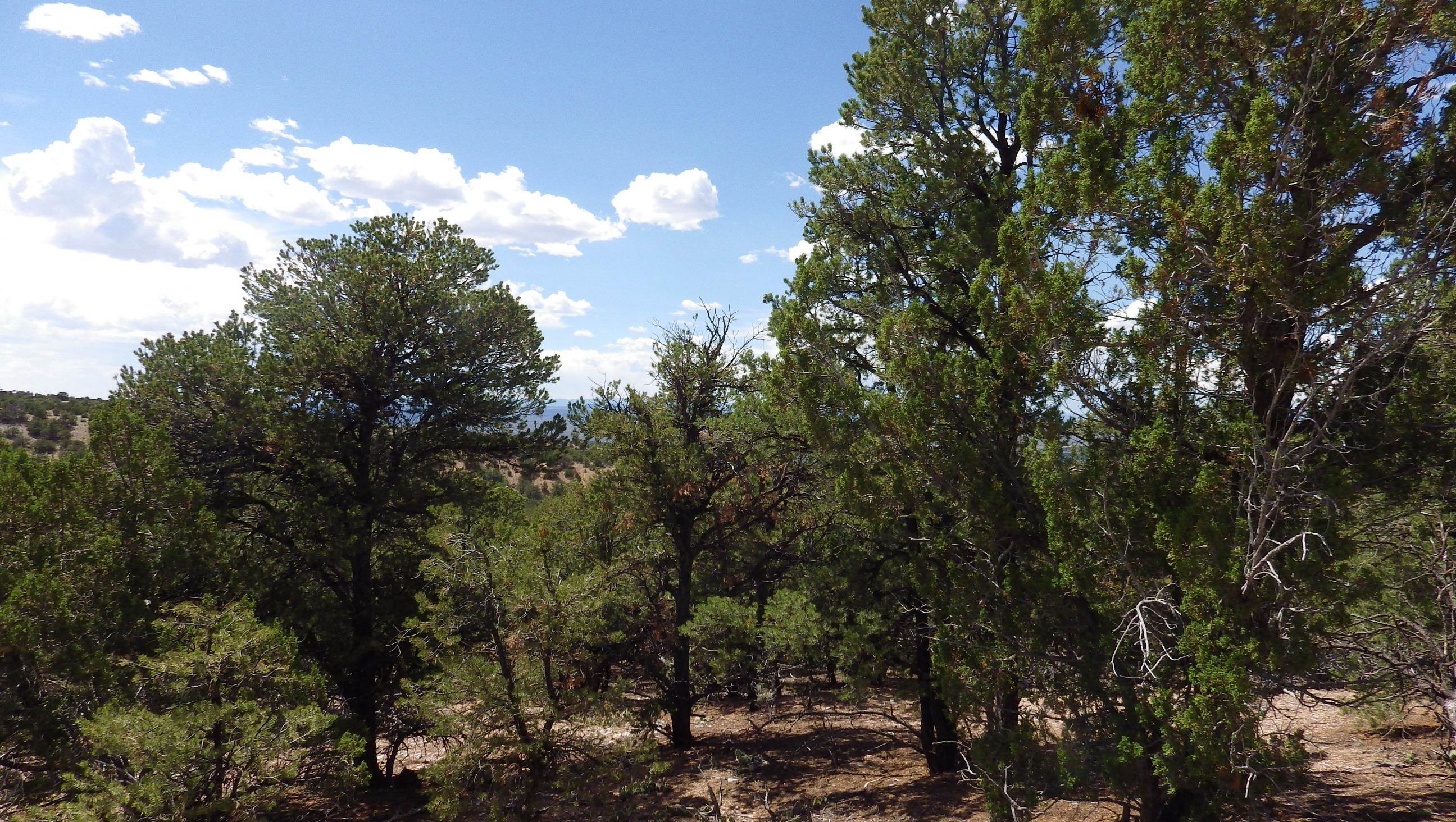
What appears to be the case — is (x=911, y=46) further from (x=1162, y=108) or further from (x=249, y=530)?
(x=249, y=530)

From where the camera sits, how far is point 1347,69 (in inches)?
238

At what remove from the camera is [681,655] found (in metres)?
14.7

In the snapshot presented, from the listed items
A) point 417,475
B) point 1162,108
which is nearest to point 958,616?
point 1162,108

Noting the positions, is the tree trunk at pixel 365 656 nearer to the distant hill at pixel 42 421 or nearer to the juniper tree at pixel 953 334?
the juniper tree at pixel 953 334

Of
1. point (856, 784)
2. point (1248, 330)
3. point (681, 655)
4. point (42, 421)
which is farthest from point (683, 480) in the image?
point (42, 421)

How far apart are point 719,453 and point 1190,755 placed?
29.8ft

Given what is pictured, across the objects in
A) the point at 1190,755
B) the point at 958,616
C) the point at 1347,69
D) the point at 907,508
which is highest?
the point at 1347,69

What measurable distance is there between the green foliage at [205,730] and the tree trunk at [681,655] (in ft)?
21.3

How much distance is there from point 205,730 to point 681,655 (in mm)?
8377

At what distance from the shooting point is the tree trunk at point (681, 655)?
48.3 ft

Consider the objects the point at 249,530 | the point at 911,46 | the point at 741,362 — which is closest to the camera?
the point at 911,46

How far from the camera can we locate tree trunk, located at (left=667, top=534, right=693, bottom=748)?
14719mm

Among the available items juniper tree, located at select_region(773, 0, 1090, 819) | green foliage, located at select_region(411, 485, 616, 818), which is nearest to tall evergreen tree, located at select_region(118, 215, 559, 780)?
green foliage, located at select_region(411, 485, 616, 818)

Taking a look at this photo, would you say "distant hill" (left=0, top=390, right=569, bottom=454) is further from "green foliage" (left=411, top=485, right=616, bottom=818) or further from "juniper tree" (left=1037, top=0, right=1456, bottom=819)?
"juniper tree" (left=1037, top=0, right=1456, bottom=819)
